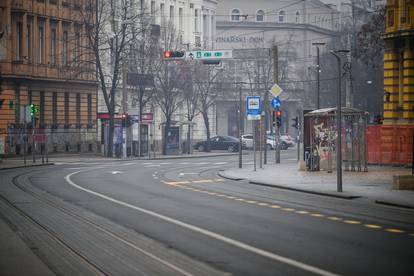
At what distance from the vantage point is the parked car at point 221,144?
8262 cm

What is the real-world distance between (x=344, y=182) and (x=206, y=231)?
16428 mm

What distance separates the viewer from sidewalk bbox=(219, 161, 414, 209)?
25953 millimetres

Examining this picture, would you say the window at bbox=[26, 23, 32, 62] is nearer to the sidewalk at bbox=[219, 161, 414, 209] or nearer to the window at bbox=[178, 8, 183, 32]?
the window at bbox=[178, 8, 183, 32]

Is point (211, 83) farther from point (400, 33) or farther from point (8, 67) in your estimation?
point (400, 33)

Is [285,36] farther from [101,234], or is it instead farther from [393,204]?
[101,234]

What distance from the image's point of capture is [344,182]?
32.4 metres

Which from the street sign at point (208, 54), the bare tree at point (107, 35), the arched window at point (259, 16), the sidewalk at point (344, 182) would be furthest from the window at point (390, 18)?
the arched window at point (259, 16)

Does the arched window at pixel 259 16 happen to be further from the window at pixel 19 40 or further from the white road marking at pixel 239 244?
the white road marking at pixel 239 244

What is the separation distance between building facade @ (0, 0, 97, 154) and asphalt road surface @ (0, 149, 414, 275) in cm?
3593

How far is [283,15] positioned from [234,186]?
90431 millimetres

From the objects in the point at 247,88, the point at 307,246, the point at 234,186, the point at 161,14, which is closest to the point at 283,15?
the point at 247,88

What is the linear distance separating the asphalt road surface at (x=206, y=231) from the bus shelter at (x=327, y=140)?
37.4ft

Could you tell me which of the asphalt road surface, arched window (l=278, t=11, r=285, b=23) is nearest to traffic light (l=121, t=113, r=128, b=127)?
the asphalt road surface

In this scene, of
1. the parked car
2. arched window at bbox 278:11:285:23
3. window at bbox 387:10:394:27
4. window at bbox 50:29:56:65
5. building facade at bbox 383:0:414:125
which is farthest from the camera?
arched window at bbox 278:11:285:23
